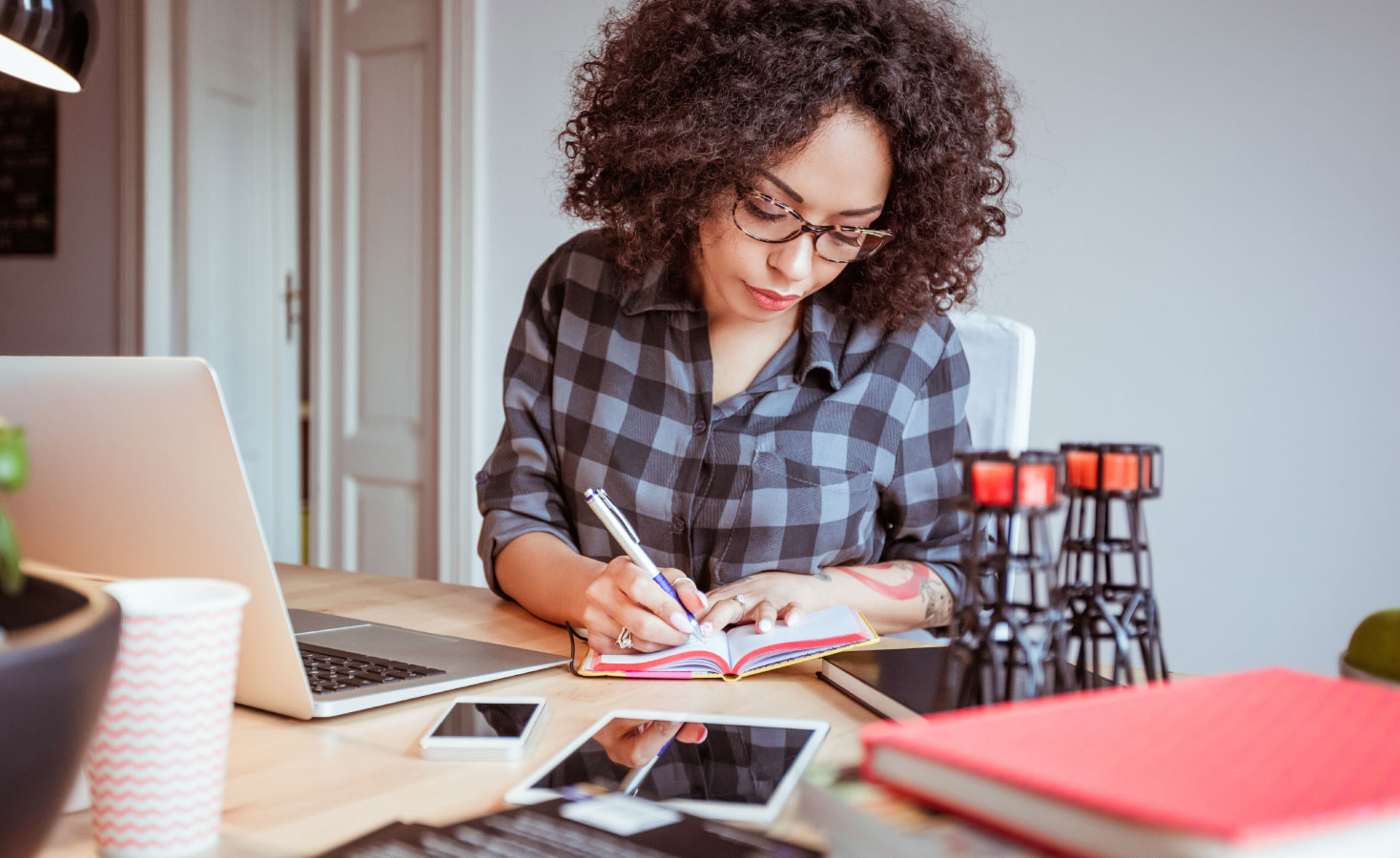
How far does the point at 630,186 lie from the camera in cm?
139

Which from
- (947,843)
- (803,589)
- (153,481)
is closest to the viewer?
(947,843)

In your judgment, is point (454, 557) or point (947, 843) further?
point (454, 557)

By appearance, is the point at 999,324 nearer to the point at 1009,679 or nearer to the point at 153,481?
the point at 1009,679

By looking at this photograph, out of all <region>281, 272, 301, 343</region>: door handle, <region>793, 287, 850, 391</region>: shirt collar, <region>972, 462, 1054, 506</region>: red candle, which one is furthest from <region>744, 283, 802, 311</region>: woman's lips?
<region>281, 272, 301, 343</region>: door handle

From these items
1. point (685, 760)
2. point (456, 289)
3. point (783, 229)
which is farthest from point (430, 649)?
point (456, 289)

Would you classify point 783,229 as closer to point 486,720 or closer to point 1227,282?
point 486,720

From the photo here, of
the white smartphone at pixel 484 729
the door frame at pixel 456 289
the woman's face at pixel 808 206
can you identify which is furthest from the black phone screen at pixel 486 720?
the door frame at pixel 456 289

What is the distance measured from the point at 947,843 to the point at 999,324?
3.73ft

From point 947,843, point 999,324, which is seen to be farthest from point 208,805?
point 999,324

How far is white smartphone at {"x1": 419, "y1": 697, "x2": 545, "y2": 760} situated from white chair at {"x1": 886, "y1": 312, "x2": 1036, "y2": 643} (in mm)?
799

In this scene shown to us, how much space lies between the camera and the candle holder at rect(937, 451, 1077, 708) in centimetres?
55

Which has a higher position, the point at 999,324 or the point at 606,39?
the point at 606,39

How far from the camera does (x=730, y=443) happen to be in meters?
1.31

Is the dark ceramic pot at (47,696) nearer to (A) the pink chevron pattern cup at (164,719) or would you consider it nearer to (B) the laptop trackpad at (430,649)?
(A) the pink chevron pattern cup at (164,719)
